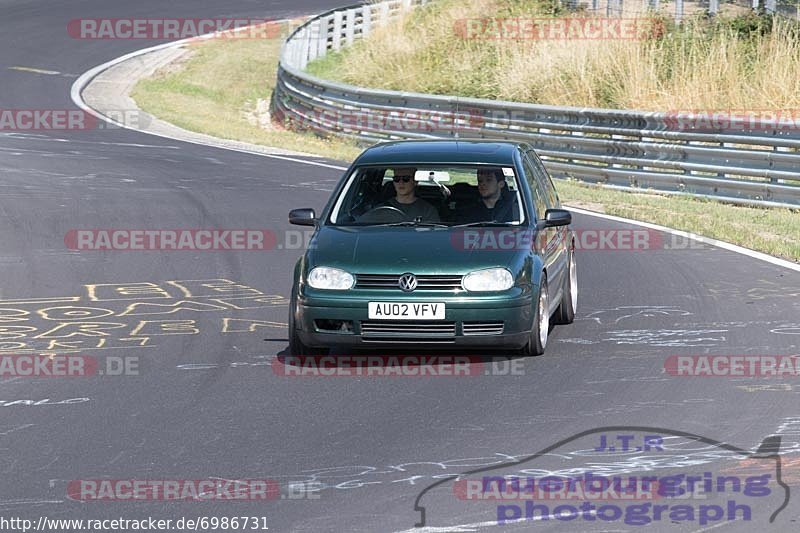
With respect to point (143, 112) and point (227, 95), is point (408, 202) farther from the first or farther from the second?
point (227, 95)

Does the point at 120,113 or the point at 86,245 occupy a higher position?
the point at 86,245

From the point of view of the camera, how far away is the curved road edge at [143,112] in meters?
17.6

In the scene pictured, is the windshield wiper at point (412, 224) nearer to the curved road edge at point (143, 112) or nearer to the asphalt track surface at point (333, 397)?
the asphalt track surface at point (333, 397)

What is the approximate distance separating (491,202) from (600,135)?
1500 centimetres

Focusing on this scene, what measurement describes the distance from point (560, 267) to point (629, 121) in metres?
11.2

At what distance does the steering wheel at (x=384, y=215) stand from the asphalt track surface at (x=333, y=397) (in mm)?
1138

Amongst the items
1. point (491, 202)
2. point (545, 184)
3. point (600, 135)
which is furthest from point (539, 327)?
point (600, 135)

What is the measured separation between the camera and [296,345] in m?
10.4

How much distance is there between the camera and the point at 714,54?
27953 mm

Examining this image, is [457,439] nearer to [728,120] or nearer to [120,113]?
[728,120]

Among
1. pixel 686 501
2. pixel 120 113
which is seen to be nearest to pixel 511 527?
pixel 686 501

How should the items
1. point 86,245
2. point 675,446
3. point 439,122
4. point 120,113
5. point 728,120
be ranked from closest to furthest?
point 675,446 < point 86,245 < point 728,120 < point 439,122 < point 120,113

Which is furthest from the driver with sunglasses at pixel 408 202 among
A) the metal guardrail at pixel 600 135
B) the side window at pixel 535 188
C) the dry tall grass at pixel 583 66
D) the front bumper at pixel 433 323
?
the dry tall grass at pixel 583 66

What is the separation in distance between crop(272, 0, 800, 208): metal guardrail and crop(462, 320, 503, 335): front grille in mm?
10281
